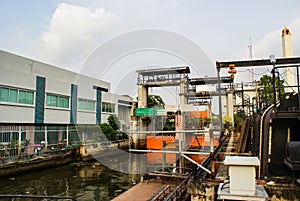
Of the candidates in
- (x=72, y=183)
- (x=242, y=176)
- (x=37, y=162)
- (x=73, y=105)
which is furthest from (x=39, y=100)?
(x=242, y=176)

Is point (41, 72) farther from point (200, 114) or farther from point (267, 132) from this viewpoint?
point (267, 132)

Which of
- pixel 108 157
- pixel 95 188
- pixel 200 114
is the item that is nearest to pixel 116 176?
pixel 95 188

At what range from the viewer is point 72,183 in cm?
1249

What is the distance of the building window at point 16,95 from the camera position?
14.4 m

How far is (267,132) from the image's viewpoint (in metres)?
3.88

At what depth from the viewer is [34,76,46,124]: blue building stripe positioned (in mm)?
17156

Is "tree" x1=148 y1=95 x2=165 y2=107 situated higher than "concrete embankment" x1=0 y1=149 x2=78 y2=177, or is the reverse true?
"tree" x1=148 y1=95 x2=165 y2=107

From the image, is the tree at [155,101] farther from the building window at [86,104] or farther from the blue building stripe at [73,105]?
the blue building stripe at [73,105]

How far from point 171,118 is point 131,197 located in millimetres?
18545

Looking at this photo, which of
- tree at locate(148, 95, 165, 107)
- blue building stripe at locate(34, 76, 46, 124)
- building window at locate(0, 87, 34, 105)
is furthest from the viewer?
tree at locate(148, 95, 165, 107)

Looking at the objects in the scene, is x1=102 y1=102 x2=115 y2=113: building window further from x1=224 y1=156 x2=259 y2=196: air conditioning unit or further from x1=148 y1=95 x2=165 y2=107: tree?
x1=224 y1=156 x2=259 y2=196: air conditioning unit

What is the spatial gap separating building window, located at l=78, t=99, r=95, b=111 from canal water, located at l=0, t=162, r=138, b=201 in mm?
7981

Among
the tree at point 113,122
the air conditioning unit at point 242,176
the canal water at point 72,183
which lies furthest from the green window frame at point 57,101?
the air conditioning unit at point 242,176

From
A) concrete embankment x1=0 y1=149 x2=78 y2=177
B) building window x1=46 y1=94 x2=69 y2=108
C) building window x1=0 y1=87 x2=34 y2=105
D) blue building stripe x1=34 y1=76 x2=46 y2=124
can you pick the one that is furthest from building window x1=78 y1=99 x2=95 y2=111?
building window x1=0 y1=87 x2=34 y2=105
